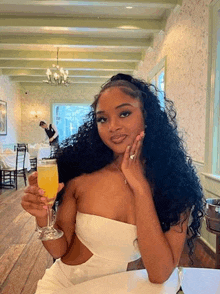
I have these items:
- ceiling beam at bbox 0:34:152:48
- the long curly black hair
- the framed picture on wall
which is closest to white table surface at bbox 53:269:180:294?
the long curly black hair

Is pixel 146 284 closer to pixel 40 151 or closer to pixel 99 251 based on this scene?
pixel 99 251

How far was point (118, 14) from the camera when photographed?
4.41 m

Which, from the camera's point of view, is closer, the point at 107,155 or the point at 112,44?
the point at 107,155

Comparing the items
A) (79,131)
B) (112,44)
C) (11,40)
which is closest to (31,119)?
(11,40)

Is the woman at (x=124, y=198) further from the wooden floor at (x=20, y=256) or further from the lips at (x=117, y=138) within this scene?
the wooden floor at (x=20, y=256)

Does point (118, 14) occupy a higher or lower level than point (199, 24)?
higher

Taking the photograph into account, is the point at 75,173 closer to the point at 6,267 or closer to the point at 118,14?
the point at 6,267

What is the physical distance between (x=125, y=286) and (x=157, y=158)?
482 mm

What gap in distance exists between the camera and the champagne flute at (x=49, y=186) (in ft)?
3.01

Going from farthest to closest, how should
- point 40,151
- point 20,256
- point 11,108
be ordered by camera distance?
1. point 11,108
2. point 40,151
3. point 20,256

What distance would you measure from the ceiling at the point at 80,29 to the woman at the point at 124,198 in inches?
127

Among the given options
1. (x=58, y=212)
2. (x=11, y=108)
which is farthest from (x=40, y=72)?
(x=58, y=212)

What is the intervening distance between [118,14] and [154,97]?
388 centimetres

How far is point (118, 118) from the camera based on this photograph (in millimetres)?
931
